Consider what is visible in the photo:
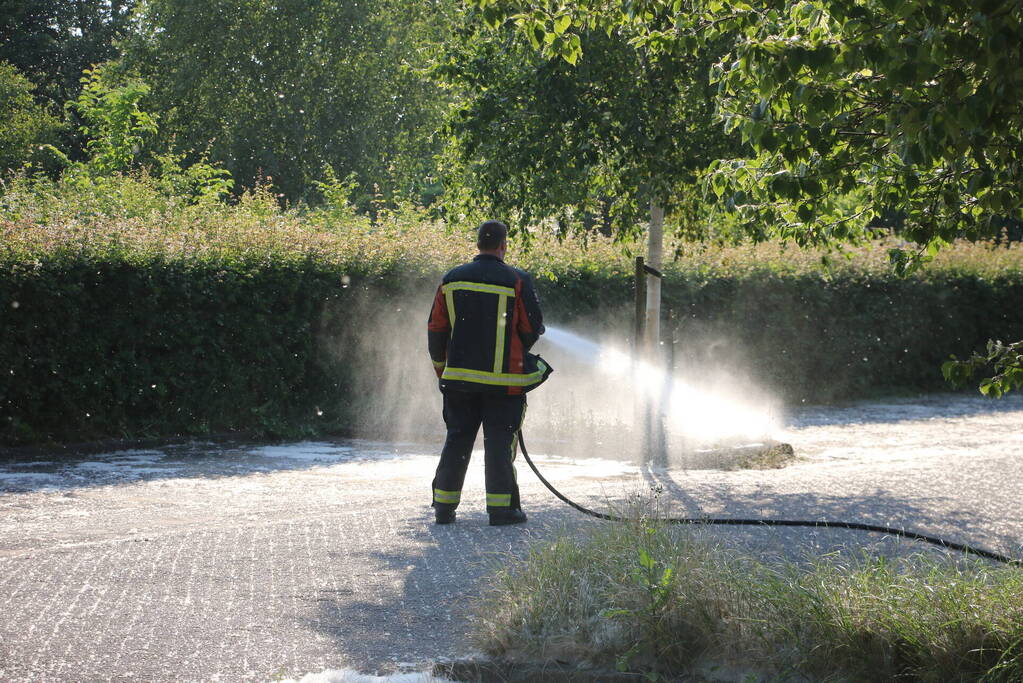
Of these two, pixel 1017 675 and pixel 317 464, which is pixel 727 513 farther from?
pixel 317 464

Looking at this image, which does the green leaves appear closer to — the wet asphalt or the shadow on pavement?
the shadow on pavement

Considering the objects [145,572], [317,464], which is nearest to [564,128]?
[317,464]

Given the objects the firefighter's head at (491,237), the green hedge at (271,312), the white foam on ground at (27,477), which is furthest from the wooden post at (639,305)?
the white foam on ground at (27,477)

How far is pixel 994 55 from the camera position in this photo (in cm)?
347

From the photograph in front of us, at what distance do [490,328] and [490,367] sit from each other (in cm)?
23

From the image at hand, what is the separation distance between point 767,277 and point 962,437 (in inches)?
171

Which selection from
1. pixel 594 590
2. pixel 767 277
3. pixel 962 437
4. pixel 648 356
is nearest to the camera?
pixel 594 590

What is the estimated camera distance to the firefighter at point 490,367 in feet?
23.2

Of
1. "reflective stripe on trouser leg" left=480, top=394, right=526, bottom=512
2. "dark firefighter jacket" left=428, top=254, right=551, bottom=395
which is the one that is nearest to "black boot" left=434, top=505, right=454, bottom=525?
"reflective stripe on trouser leg" left=480, top=394, right=526, bottom=512

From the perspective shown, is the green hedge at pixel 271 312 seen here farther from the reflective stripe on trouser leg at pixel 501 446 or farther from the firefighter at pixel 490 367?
the reflective stripe on trouser leg at pixel 501 446

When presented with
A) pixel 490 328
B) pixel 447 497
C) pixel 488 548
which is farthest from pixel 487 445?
pixel 488 548

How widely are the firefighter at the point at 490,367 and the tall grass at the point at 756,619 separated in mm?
2216

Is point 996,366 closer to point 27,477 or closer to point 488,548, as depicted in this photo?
point 488,548

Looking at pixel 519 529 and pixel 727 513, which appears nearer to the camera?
pixel 519 529
